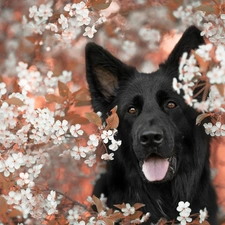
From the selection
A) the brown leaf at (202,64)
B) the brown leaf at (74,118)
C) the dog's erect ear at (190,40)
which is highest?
the dog's erect ear at (190,40)

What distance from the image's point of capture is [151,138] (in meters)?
3.85

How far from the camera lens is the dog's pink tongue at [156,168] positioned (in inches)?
160

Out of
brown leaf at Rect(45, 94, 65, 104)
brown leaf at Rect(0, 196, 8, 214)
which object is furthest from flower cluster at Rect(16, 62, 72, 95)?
brown leaf at Rect(0, 196, 8, 214)

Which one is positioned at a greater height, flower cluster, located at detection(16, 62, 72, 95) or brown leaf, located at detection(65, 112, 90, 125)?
flower cluster, located at detection(16, 62, 72, 95)

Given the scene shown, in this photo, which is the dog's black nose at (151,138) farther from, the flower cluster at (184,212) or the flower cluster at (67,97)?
the flower cluster at (184,212)

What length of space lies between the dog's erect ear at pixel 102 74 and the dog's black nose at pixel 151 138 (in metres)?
0.78

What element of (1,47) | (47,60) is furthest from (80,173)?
(1,47)

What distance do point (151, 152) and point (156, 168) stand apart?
0.65 ft

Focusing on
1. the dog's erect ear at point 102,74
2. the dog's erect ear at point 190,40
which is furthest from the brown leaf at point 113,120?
the dog's erect ear at point 190,40

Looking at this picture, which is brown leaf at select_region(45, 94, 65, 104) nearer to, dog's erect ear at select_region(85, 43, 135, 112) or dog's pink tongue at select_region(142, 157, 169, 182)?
dog's erect ear at select_region(85, 43, 135, 112)

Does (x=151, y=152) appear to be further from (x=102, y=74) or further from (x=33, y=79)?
(x=33, y=79)

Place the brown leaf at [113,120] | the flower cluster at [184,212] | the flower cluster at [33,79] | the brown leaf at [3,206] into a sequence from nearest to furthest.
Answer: the brown leaf at [3,206] < the brown leaf at [113,120] < the flower cluster at [184,212] < the flower cluster at [33,79]

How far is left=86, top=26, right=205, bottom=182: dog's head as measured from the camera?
3955mm

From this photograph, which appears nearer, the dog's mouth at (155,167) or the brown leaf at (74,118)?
the dog's mouth at (155,167)
